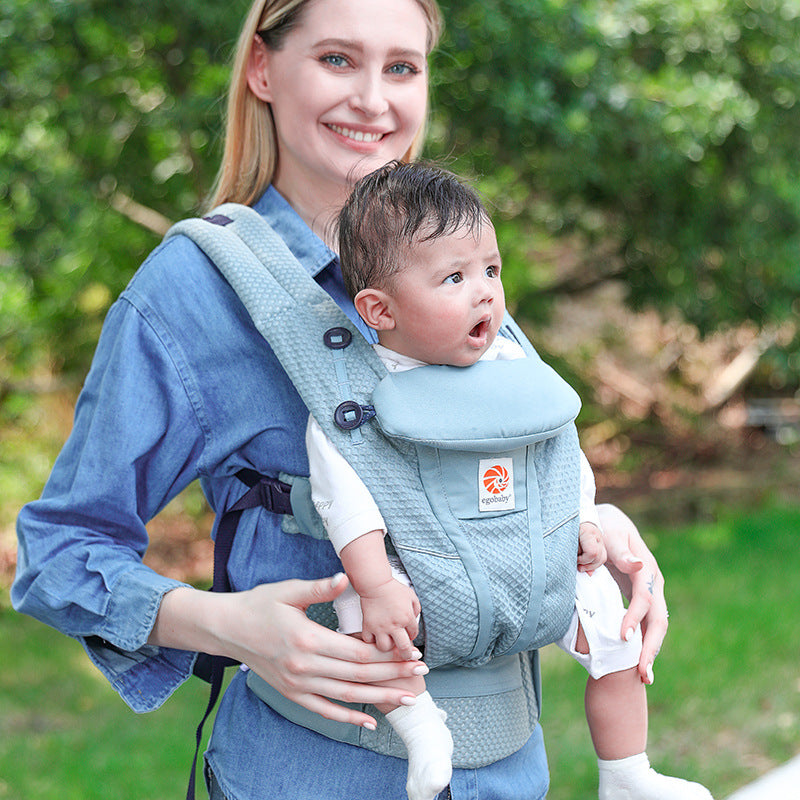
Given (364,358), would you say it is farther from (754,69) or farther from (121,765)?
(754,69)

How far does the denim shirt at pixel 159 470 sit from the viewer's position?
147 centimetres

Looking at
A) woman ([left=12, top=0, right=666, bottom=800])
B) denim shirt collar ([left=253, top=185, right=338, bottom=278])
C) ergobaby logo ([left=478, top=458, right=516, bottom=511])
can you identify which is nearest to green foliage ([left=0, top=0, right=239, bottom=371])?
denim shirt collar ([left=253, top=185, right=338, bottom=278])

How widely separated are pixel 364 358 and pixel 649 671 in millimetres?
679

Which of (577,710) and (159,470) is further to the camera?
(577,710)

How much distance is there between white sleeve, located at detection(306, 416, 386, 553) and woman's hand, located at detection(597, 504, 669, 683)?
451mm

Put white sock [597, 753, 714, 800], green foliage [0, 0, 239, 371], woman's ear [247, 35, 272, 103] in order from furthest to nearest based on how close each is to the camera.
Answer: green foliage [0, 0, 239, 371] → woman's ear [247, 35, 272, 103] → white sock [597, 753, 714, 800]

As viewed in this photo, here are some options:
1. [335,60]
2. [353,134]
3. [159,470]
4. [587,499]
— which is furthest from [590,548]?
[335,60]

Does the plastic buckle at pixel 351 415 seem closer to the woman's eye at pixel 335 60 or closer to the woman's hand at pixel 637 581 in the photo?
the woman's hand at pixel 637 581

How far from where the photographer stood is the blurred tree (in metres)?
4.64

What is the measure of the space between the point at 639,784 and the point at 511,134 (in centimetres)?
398

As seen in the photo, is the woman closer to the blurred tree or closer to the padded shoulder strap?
the padded shoulder strap

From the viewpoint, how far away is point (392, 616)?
135 centimetres

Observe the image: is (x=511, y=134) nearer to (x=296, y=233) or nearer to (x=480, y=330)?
(x=296, y=233)

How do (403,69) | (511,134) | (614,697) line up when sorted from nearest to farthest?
(614,697) → (403,69) → (511,134)
